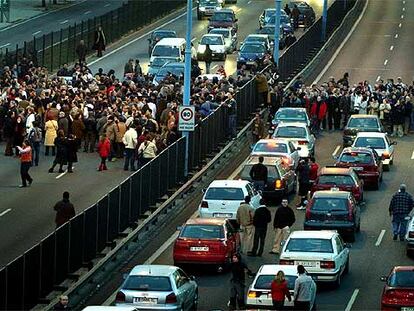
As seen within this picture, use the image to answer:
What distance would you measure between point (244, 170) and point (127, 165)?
16.1ft

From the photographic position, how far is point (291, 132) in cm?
5575

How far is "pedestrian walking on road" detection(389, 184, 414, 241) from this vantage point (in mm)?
43500

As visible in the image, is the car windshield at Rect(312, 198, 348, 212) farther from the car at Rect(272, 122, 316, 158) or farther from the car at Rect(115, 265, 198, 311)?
the car at Rect(272, 122, 316, 158)

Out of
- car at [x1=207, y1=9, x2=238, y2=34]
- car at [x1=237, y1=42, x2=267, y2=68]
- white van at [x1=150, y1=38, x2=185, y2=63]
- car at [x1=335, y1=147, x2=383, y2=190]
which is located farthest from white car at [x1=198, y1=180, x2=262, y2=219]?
car at [x1=207, y1=9, x2=238, y2=34]

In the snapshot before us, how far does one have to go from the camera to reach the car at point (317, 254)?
37719mm

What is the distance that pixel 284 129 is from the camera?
2211 inches

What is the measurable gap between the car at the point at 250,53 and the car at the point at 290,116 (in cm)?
1828

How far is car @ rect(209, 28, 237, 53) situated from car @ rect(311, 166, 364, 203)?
125 ft

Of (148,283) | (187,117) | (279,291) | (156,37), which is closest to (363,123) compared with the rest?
(187,117)

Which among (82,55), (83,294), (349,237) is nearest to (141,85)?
(82,55)

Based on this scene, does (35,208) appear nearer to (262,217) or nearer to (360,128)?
(262,217)

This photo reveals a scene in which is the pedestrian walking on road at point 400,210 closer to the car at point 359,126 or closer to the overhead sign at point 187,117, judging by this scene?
the overhead sign at point 187,117

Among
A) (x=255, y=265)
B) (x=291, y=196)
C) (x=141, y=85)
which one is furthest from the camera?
(x=141, y=85)

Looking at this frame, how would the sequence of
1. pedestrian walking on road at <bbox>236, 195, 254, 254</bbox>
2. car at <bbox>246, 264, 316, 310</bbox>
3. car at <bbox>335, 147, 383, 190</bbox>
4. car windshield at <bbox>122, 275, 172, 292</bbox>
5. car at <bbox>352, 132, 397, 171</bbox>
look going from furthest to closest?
car at <bbox>352, 132, 397, 171</bbox> < car at <bbox>335, 147, 383, 190</bbox> < pedestrian walking on road at <bbox>236, 195, 254, 254</bbox> < car at <bbox>246, 264, 316, 310</bbox> < car windshield at <bbox>122, 275, 172, 292</bbox>
